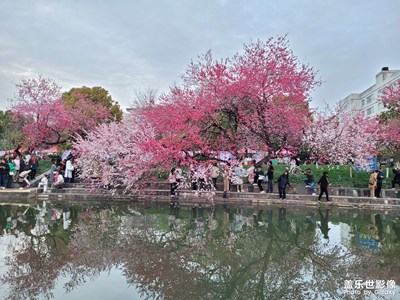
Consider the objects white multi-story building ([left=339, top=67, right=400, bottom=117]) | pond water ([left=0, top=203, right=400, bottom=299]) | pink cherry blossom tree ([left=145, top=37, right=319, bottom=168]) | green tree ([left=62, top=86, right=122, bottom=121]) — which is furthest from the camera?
white multi-story building ([left=339, top=67, right=400, bottom=117])

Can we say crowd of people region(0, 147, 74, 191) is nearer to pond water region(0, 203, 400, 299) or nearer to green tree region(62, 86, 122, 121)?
pond water region(0, 203, 400, 299)

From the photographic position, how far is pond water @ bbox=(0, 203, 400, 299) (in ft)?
16.4

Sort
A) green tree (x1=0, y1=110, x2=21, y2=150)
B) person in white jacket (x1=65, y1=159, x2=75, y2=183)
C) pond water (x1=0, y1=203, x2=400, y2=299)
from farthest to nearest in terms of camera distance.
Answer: green tree (x1=0, y1=110, x2=21, y2=150)
person in white jacket (x1=65, y1=159, x2=75, y2=183)
pond water (x1=0, y1=203, x2=400, y2=299)

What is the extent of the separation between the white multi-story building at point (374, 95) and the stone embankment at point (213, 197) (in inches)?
1122

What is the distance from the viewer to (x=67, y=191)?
50.7ft

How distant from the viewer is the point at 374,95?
46.2m

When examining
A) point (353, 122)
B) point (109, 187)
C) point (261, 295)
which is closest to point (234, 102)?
point (353, 122)

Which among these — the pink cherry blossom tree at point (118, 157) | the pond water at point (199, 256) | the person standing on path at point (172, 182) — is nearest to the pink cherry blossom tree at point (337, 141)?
the pond water at point (199, 256)

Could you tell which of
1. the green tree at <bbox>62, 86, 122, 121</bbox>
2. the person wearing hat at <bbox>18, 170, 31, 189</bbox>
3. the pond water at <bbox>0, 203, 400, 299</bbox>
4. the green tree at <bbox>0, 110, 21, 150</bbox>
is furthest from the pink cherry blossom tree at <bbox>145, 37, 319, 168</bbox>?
the green tree at <bbox>62, 86, 122, 121</bbox>

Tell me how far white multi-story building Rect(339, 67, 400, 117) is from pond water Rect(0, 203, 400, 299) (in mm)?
35188

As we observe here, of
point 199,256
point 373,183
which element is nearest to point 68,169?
point 199,256

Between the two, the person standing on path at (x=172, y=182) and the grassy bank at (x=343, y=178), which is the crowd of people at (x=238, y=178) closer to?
the person standing on path at (x=172, y=182)

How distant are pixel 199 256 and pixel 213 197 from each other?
7618 millimetres

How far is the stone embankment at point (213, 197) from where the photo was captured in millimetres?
13297
